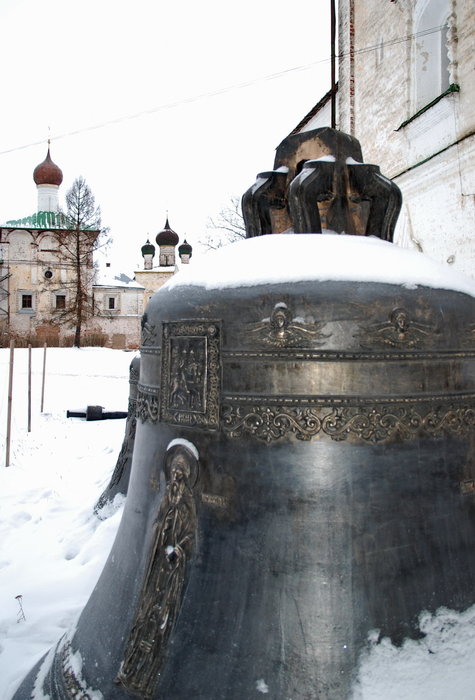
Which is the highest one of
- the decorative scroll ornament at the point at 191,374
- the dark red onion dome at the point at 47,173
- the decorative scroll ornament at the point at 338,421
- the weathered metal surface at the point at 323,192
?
the dark red onion dome at the point at 47,173

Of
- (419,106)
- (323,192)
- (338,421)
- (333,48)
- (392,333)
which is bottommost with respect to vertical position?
(338,421)

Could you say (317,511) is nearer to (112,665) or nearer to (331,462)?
(331,462)

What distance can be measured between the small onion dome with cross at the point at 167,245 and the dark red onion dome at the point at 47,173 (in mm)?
9882

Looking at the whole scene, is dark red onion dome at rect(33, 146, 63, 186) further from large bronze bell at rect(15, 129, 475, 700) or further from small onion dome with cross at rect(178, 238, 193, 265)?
large bronze bell at rect(15, 129, 475, 700)

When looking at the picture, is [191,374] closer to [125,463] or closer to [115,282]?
[125,463]

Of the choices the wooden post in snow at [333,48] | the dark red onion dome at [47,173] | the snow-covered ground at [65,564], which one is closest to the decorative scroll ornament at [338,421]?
the snow-covered ground at [65,564]

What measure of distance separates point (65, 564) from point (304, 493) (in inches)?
104

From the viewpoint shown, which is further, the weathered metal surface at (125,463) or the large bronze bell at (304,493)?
the weathered metal surface at (125,463)

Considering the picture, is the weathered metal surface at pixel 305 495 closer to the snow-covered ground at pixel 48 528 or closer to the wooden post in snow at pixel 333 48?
the snow-covered ground at pixel 48 528

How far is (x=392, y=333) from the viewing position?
165 cm

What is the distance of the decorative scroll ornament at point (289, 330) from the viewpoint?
1633 mm

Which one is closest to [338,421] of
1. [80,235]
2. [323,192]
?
[323,192]

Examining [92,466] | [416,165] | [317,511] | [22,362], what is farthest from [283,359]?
[22,362]

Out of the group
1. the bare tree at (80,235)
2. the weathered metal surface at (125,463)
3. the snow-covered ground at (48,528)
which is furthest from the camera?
the bare tree at (80,235)
